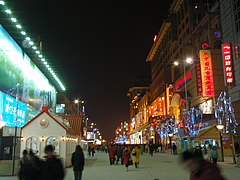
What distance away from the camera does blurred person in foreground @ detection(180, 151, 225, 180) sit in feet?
12.4

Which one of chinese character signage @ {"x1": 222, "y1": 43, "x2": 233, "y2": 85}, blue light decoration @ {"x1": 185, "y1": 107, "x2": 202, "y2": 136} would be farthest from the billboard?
blue light decoration @ {"x1": 185, "y1": 107, "x2": 202, "y2": 136}

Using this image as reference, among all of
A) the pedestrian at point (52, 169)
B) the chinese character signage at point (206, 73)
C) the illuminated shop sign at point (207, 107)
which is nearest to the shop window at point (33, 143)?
the pedestrian at point (52, 169)

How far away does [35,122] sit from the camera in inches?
896

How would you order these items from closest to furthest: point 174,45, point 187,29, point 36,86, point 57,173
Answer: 1. point 57,173
2. point 36,86
3. point 187,29
4. point 174,45

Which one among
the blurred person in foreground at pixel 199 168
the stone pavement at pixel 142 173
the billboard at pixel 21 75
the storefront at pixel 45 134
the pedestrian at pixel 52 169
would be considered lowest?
the stone pavement at pixel 142 173

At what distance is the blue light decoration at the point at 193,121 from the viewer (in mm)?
47125

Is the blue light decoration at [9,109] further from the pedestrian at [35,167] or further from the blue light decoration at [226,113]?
the blue light decoration at [226,113]

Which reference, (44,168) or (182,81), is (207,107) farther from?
(44,168)

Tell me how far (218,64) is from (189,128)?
41.6 ft

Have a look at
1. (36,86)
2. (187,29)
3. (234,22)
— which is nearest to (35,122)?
(36,86)

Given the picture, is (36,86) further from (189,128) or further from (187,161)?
(187,161)

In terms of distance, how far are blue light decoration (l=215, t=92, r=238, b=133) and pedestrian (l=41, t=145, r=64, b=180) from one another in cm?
3023

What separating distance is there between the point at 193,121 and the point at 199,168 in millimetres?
46678

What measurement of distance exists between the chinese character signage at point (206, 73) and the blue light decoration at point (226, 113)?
157 inches
